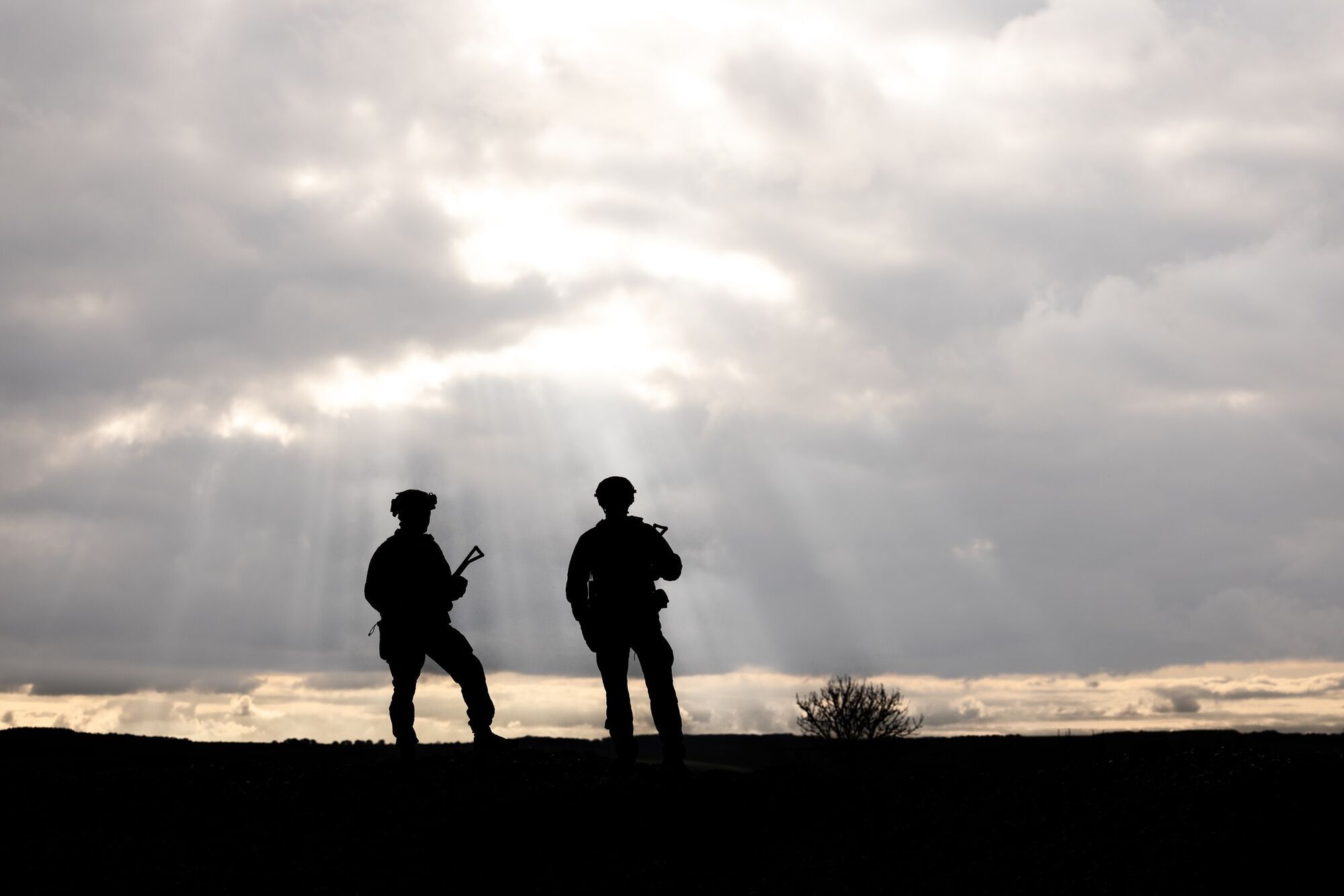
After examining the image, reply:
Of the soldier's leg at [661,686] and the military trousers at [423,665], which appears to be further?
the military trousers at [423,665]

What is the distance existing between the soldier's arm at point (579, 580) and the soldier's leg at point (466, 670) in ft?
7.56

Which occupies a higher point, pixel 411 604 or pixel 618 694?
pixel 411 604

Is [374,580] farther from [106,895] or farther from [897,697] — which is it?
[897,697]

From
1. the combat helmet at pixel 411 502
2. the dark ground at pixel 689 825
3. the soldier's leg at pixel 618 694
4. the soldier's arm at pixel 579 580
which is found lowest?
the dark ground at pixel 689 825

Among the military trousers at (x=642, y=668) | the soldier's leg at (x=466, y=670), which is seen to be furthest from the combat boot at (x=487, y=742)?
the military trousers at (x=642, y=668)

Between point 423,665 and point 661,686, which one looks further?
point 423,665

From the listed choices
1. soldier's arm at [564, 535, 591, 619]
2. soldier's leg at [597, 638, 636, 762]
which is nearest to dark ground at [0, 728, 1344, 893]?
soldier's leg at [597, 638, 636, 762]

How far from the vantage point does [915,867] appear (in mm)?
11203

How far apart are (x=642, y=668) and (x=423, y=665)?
10.9ft

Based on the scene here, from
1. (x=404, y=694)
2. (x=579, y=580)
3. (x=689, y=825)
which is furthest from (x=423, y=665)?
(x=689, y=825)

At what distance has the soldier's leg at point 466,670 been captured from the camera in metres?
16.7

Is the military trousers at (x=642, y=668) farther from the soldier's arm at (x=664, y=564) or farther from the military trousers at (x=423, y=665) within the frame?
the military trousers at (x=423, y=665)

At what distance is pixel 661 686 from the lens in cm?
1527

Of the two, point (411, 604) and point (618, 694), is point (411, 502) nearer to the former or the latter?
point (411, 604)
